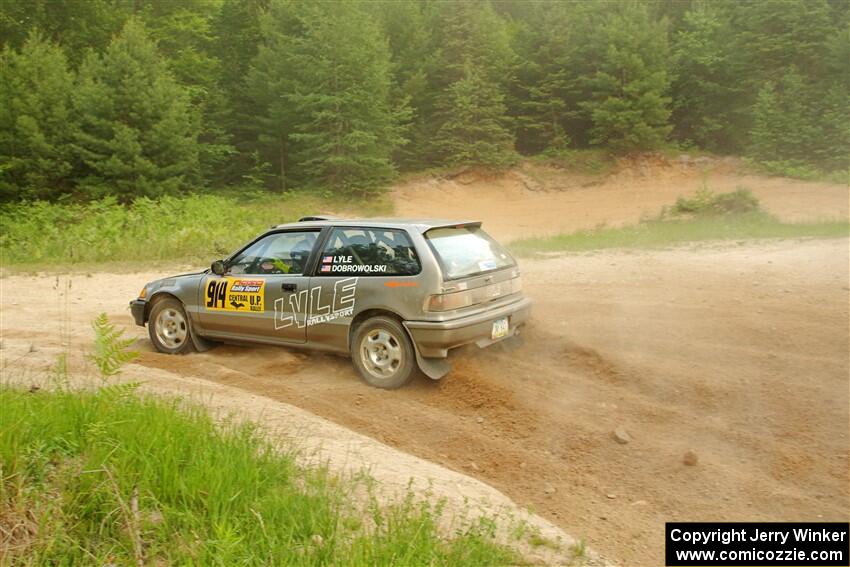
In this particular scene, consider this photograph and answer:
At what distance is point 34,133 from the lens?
25.1 meters

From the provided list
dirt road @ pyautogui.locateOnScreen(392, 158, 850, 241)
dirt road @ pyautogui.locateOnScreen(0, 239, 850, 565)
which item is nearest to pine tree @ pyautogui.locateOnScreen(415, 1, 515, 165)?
dirt road @ pyautogui.locateOnScreen(392, 158, 850, 241)

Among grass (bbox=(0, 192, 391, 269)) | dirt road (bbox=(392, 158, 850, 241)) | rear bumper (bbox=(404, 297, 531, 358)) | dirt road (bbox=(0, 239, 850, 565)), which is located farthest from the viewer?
dirt road (bbox=(392, 158, 850, 241))

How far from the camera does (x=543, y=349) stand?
7656 millimetres

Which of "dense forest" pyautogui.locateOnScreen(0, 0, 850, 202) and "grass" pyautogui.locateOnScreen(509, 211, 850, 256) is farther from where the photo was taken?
"dense forest" pyautogui.locateOnScreen(0, 0, 850, 202)

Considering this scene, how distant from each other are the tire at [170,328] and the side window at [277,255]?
89cm

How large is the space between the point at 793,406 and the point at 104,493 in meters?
5.30

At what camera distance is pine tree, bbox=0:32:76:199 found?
25281mm

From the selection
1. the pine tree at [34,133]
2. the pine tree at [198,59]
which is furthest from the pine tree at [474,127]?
the pine tree at [34,133]

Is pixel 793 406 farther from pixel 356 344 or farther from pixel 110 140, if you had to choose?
pixel 110 140

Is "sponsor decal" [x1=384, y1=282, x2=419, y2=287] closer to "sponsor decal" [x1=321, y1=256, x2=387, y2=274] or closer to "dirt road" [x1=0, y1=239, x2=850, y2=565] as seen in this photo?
"sponsor decal" [x1=321, y1=256, x2=387, y2=274]

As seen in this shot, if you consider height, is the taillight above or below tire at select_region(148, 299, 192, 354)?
above

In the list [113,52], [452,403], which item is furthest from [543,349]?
[113,52]

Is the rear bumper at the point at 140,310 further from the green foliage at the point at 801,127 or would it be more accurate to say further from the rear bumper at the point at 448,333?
the green foliage at the point at 801,127

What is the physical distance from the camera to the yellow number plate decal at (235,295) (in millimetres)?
7582
